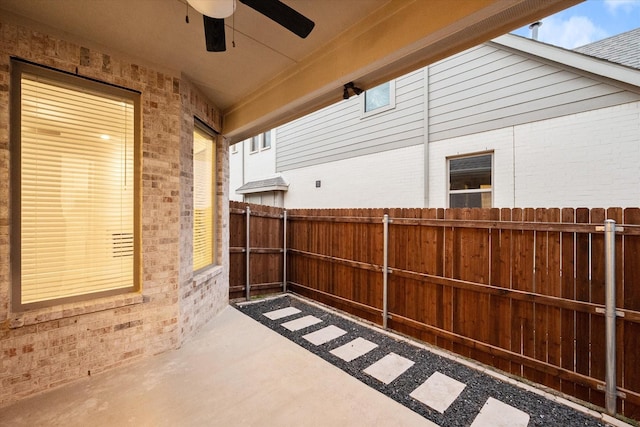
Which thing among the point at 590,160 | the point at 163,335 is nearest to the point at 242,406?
the point at 163,335

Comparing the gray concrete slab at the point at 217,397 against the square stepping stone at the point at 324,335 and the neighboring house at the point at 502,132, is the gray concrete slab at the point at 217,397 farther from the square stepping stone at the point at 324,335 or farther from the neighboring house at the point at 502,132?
the neighboring house at the point at 502,132

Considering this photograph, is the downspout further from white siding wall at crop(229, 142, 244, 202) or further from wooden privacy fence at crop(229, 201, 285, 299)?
white siding wall at crop(229, 142, 244, 202)

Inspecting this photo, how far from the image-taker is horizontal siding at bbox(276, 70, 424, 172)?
17.9 ft

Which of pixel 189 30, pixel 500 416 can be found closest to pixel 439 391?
pixel 500 416

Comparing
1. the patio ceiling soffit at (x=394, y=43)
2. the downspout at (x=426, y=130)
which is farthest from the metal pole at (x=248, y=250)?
the downspout at (x=426, y=130)

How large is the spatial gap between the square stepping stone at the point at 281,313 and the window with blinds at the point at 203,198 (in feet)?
4.17

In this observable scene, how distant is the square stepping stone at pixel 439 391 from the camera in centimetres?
236

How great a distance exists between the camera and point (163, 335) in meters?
3.04

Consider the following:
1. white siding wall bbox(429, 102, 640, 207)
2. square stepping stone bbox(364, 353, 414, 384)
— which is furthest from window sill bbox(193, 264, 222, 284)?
white siding wall bbox(429, 102, 640, 207)

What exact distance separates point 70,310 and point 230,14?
2.82m

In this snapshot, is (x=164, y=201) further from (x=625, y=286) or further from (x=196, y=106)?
(x=625, y=286)

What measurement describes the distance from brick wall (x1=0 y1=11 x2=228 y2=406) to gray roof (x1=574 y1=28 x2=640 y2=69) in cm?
608

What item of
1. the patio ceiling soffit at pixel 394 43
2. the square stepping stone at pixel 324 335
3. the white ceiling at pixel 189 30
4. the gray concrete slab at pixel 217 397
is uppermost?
the white ceiling at pixel 189 30

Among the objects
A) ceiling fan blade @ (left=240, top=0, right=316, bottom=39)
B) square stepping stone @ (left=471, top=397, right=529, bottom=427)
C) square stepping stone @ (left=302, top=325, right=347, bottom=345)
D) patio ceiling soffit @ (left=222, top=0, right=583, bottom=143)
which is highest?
patio ceiling soffit @ (left=222, top=0, right=583, bottom=143)
